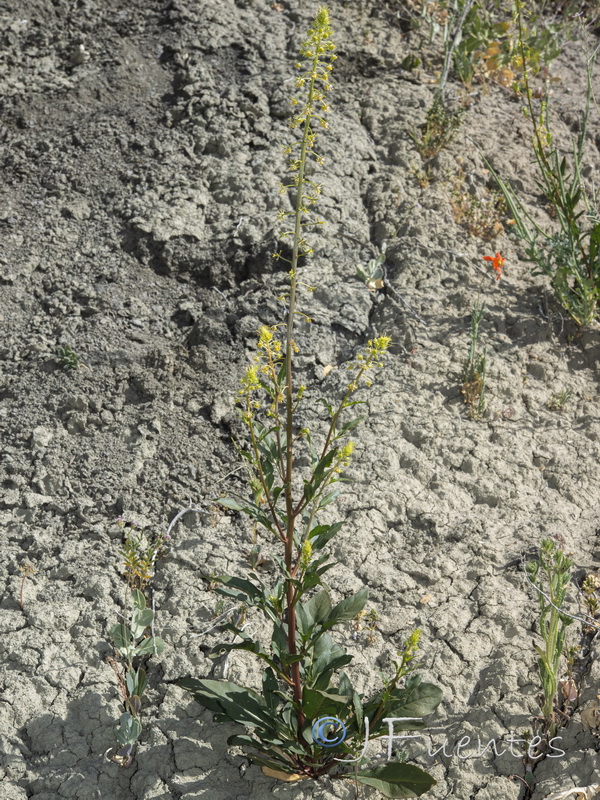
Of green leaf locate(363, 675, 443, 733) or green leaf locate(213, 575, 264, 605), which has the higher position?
green leaf locate(213, 575, 264, 605)

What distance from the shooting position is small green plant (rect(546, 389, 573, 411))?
377 centimetres

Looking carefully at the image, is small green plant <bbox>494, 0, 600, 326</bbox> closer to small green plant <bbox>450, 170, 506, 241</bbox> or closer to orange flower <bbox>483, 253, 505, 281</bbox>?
orange flower <bbox>483, 253, 505, 281</bbox>

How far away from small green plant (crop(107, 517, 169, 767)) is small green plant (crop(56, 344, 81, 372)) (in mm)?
938

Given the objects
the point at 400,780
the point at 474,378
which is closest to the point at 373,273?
the point at 474,378

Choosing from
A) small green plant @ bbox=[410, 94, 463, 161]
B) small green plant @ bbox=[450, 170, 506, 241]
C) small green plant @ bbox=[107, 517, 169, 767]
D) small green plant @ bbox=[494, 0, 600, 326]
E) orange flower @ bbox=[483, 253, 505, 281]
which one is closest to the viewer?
small green plant @ bbox=[107, 517, 169, 767]

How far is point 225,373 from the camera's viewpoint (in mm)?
3752

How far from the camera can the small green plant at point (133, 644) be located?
268 cm

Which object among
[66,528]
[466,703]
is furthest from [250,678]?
[66,528]

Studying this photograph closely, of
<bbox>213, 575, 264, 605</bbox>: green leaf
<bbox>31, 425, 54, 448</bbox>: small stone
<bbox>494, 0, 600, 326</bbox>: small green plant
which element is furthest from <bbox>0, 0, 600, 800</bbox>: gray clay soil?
<bbox>213, 575, 264, 605</bbox>: green leaf

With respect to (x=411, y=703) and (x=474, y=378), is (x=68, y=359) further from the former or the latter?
(x=411, y=703)

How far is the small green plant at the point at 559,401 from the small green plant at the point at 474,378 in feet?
1.15

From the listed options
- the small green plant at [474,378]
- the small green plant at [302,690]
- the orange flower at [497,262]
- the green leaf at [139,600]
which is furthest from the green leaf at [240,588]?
the orange flower at [497,262]

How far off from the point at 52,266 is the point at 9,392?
0.77m

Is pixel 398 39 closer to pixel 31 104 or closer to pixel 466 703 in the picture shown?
pixel 31 104
